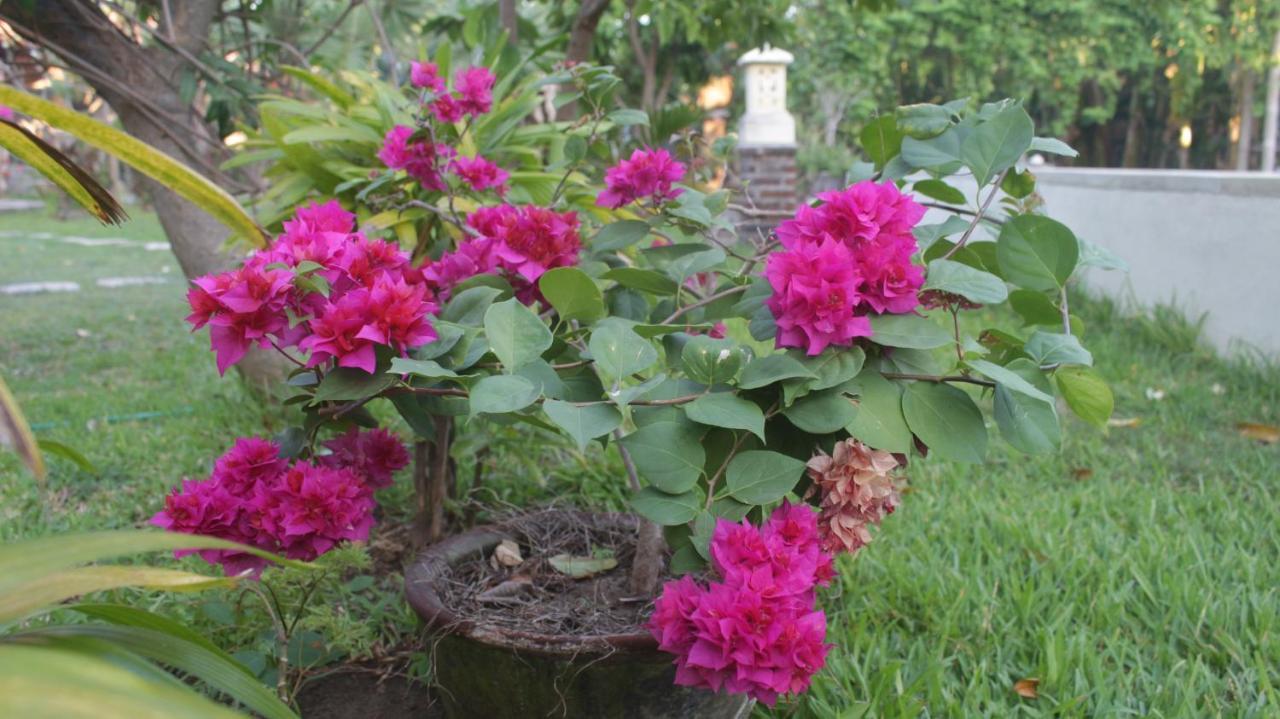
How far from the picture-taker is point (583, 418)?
40.1 inches

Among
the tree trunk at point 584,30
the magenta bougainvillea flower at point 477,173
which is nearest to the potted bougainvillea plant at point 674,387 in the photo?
the magenta bougainvillea flower at point 477,173

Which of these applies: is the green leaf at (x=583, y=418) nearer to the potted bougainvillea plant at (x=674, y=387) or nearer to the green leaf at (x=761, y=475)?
the potted bougainvillea plant at (x=674, y=387)

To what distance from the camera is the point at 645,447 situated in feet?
3.53

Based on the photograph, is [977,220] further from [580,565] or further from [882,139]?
[580,565]

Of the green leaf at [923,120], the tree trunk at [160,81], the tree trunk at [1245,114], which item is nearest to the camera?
the green leaf at [923,120]

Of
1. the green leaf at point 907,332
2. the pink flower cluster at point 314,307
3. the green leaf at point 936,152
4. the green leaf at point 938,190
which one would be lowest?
the green leaf at point 907,332

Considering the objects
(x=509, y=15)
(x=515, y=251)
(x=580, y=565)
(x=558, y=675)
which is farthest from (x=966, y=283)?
(x=509, y=15)

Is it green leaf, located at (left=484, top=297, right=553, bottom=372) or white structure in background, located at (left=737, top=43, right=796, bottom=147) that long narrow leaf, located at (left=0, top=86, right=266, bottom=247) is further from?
white structure in background, located at (left=737, top=43, right=796, bottom=147)

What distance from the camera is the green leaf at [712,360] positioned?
1058mm

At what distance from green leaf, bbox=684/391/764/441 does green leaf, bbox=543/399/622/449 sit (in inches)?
3.2

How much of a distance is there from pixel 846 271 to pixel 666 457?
27cm

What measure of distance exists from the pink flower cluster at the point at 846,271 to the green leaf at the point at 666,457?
154 mm

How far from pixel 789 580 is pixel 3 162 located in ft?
59.2

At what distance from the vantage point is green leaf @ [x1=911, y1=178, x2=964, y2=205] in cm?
134
